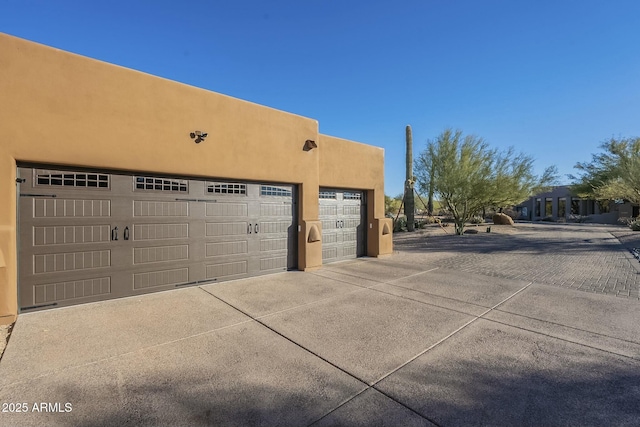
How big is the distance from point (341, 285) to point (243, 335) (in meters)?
3.27

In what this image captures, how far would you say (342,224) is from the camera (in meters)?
10.7

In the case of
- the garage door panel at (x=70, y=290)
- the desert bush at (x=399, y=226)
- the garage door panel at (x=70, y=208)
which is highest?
the garage door panel at (x=70, y=208)

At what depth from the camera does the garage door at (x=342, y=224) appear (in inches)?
396

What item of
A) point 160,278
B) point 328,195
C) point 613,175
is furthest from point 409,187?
point 613,175

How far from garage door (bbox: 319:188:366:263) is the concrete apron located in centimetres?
410

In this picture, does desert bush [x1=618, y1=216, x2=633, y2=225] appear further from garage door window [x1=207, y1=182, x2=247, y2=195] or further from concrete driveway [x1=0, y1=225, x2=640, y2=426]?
garage door window [x1=207, y1=182, x2=247, y2=195]

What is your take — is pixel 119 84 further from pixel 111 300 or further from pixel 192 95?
pixel 111 300

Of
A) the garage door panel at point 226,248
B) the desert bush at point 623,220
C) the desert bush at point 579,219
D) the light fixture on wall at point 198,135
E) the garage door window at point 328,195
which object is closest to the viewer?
the light fixture on wall at point 198,135

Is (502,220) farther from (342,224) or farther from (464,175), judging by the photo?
(342,224)

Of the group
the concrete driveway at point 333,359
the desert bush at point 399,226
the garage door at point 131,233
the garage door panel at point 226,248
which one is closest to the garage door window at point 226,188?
the garage door at point 131,233

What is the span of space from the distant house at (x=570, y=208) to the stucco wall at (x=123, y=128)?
41018mm

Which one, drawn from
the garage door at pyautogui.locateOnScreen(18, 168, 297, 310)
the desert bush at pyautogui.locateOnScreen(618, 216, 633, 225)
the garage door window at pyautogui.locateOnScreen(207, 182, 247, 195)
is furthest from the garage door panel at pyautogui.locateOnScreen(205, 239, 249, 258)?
the desert bush at pyautogui.locateOnScreen(618, 216, 633, 225)

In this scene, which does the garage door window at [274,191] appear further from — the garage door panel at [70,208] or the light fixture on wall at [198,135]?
the garage door panel at [70,208]

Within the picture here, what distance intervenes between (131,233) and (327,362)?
486 centimetres
